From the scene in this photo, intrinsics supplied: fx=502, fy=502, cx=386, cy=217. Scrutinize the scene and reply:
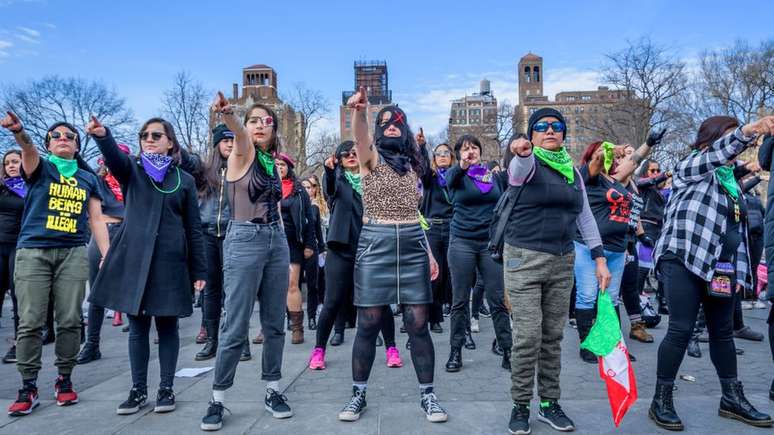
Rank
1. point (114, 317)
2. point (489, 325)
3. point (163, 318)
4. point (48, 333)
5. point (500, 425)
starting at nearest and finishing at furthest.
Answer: point (500, 425) → point (163, 318) → point (48, 333) → point (489, 325) → point (114, 317)

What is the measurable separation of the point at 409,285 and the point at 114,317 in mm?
6194

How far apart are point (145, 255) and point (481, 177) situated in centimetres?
317

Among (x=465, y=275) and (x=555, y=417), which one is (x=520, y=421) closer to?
(x=555, y=417)

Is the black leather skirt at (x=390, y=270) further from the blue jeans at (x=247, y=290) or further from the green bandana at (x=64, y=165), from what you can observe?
the green bandana at (x=64, y=165)

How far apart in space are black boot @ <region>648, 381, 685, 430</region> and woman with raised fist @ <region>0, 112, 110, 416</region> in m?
4.32

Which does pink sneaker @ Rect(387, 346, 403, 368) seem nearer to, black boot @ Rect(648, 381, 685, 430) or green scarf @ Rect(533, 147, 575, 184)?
black boot @ Rect(648, 381, 685, 430)

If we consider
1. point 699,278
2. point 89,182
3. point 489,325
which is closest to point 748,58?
point 489,325

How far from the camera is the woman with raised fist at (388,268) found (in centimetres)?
355

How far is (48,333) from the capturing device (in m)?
6.50

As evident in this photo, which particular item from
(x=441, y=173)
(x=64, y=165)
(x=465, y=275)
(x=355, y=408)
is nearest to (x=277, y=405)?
(x=355, y=408)

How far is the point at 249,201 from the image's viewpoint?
3633mm

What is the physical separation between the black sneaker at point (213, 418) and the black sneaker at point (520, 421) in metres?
1.94

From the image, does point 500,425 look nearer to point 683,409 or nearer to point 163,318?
point 683,409

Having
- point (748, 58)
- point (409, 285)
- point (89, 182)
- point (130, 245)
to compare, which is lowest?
point (409, 285)
